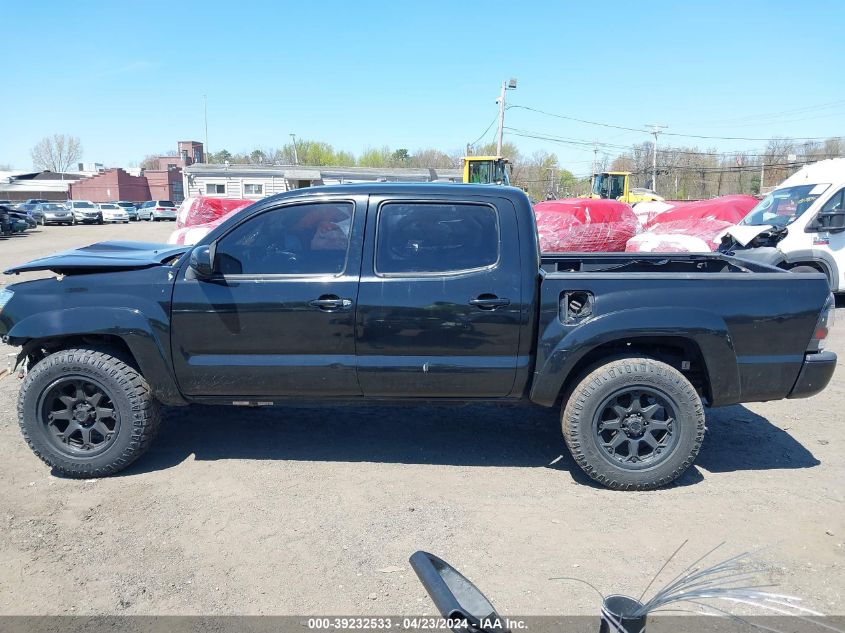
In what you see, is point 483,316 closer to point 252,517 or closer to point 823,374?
point 252,517

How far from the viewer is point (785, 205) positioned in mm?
10656

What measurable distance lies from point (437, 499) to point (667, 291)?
6.34 feet

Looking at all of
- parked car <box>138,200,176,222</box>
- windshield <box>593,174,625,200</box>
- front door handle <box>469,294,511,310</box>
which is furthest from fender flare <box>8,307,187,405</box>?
parked car <box>138,200,176,222</box>

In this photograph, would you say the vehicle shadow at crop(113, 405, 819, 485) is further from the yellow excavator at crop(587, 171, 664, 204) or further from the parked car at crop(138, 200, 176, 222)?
the parked car at crop(138, 200, 176, 222)

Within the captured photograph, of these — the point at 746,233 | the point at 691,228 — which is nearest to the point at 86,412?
the point at 746,233

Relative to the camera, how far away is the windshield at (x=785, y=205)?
33.8 ft

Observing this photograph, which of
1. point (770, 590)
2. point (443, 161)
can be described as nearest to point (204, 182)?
point (443, 161)

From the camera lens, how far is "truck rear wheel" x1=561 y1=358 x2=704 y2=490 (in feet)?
13.1

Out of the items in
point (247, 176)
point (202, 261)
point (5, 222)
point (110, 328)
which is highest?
point (247, 176)

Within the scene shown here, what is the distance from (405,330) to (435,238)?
64cm

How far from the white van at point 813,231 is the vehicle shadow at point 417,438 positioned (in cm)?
500

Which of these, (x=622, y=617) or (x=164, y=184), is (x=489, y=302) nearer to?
(x=622, y=617)

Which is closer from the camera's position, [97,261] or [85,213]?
[97,261]

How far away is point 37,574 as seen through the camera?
10.6 feet
